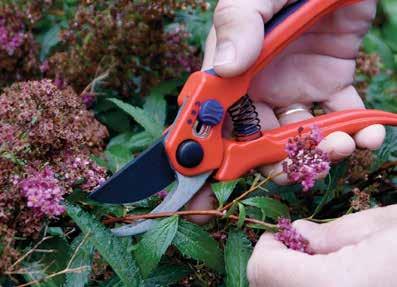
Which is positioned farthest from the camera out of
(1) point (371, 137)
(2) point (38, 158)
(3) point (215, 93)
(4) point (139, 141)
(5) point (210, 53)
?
(4) point (139, 141)

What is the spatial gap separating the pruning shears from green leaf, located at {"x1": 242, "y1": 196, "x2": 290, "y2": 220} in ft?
0.30

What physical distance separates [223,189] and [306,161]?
0.14m

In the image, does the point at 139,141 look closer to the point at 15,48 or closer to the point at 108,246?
the point at 15,48

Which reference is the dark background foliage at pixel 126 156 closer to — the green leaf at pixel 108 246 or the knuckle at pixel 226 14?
the green leaf at pixel 108 246

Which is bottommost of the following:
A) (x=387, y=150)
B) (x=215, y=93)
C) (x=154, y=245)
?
(x=387, y=150)

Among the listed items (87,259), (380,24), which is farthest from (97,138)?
(380,24)

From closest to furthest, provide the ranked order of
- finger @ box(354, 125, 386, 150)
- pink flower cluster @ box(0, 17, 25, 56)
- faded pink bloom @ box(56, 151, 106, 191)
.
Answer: faded pink bloom @ box(56, 151, 106, 191), finger @ box(354, 125, 386, 150), pink flower cluster @ box(0, 17, 25, 56)

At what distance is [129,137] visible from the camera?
156cm

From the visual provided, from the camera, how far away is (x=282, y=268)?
0.92 meters

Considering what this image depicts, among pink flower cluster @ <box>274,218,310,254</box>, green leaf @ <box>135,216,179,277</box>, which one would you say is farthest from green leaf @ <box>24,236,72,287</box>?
pink flower cluster @ <box>274,218,310,254</box>

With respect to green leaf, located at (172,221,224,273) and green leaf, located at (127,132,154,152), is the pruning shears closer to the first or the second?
green leaf, located at (172,221,224,273)

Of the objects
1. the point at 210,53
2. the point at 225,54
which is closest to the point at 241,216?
the point at 225,54

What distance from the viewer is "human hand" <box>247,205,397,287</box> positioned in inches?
34.9

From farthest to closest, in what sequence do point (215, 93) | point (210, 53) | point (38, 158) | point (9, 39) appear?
1. point (9, 39)
2. point (210, 53)
3. point (215, 93)
4. point (38, 158)
